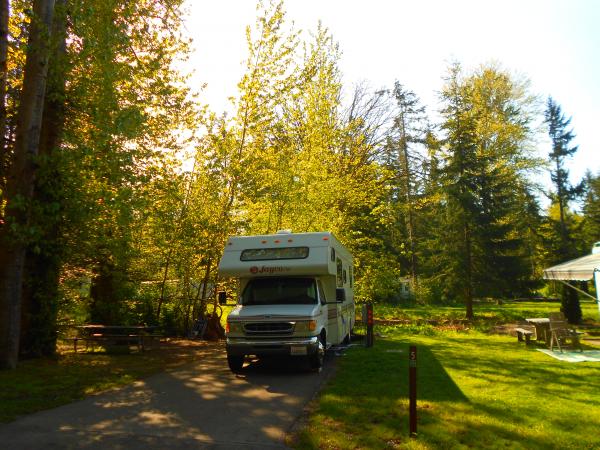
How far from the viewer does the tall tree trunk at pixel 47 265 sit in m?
10.8

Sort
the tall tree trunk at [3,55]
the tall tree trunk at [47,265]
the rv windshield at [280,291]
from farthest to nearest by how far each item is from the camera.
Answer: the tall tree trunk at [47,265], the rv windshield at [280,291], the tall tree trunk at [3,55]

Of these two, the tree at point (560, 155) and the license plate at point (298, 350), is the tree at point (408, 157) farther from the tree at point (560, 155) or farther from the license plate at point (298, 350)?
the license plate at point (298, 350)

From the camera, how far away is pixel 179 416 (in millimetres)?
6301

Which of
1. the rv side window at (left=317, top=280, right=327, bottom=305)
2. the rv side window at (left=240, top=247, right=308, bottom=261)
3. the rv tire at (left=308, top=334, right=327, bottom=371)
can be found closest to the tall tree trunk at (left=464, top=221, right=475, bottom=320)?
the rv side window at (left=317, top=280, right=327, bottom=305)

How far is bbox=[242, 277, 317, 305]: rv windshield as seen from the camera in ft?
33.5

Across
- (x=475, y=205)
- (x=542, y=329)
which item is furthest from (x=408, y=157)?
(x=542, y=329)

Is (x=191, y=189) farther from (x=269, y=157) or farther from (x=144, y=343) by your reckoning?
(x=144, y=343)

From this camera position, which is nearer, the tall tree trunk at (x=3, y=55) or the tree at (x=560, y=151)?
the tall tree trunk at (x=3, y=55)

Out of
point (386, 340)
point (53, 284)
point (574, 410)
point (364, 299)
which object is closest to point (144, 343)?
point (53, 284)

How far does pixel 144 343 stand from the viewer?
13984 mm

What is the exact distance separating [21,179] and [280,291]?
6.40m

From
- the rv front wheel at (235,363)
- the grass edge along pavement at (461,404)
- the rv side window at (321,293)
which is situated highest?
the rv side window at (321,293)

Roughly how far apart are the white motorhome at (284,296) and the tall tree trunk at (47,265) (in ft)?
15.4

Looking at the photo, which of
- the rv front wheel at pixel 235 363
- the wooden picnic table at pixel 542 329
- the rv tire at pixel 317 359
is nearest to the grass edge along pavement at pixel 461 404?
the rv tire at pixel 317 359
